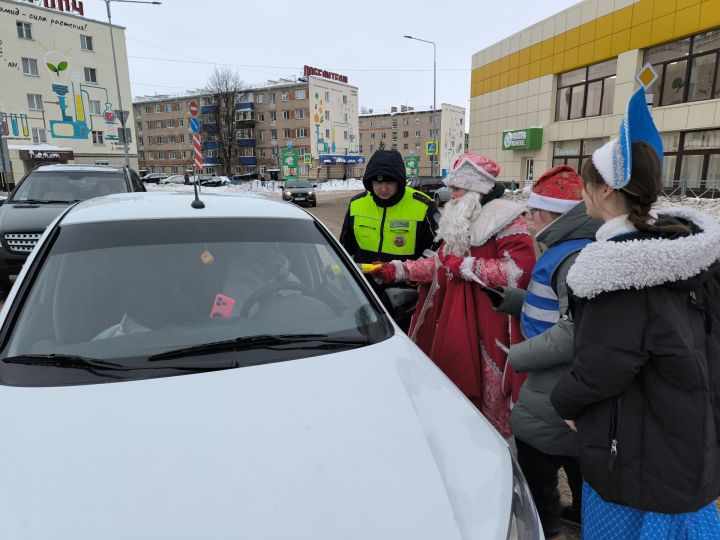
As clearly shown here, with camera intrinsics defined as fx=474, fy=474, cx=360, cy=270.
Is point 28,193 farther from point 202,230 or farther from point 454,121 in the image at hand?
point 454,121

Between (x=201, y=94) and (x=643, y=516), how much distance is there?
2990 inches

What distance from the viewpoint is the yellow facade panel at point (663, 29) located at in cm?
1781

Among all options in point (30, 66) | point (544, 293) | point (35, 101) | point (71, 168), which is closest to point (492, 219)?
point (544, 293)

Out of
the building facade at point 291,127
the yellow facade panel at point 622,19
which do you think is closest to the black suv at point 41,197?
the yellow facade panel at point 622,19

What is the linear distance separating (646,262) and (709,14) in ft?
69.0

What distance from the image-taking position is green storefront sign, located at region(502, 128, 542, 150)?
24.4 metres

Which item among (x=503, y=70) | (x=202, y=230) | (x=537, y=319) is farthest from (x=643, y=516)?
(x=503, y=70)

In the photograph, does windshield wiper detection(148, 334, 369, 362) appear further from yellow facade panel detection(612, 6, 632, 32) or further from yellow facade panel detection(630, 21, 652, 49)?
yellow facade panel detection(612, 6, 632, 32)

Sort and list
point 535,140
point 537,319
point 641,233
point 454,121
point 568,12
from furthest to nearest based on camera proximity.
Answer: point 454,121 → point 535,140 → point 568,12 → point 537,319 → point 641,233

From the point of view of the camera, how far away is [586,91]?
21922mm

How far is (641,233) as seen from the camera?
4.41 ft

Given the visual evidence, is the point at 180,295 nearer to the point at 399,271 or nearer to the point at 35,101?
the point at 399,271

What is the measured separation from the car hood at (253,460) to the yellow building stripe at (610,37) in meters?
21.2

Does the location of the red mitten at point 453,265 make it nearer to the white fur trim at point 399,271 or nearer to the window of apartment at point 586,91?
the white fur trim at point 399,271
